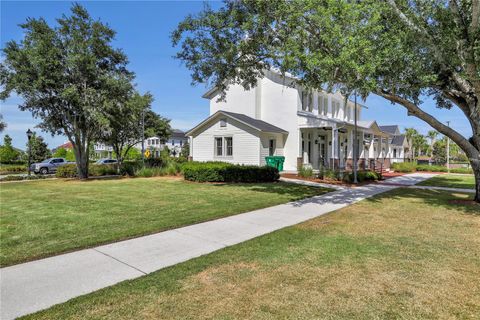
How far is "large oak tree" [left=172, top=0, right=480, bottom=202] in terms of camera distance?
28.1 feet

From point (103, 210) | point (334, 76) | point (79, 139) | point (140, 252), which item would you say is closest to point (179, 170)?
point (79, 139)

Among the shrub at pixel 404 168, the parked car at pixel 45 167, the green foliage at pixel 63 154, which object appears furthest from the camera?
the green foliage at pixel 63 154

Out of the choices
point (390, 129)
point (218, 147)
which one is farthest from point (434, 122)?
point (390, 129)

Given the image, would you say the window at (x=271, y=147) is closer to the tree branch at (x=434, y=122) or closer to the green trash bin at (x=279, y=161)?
the green trash bin at (x=279, y=161)

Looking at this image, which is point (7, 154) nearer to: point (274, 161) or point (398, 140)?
point (274, 161)

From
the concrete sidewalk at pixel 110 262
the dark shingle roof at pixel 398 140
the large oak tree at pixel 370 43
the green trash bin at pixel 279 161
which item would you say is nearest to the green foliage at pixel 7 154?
the green trash bin at pixel 279 161

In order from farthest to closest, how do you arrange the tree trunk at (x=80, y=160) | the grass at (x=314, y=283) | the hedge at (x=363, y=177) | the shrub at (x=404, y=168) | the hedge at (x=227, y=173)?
the shrub at (x=404, y=168)
the tree trunk at (x=80, y=160)
the hedge at (x=363, y=177)
the hedge at (x=227, y=173)
the grass at (x=314, y=283)

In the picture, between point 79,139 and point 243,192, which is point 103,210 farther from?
point 79,139

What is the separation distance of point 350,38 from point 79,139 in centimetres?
1878

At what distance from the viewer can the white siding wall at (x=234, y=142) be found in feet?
72.2

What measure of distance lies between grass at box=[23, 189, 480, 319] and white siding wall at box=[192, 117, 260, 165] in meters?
15.6

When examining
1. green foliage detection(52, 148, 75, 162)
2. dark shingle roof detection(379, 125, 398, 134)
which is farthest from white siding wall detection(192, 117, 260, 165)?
green foliage detection(52, 148, 75, 162)

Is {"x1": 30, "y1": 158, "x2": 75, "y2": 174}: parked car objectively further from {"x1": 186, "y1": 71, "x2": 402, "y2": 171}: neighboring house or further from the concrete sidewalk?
the concrete sidewalk

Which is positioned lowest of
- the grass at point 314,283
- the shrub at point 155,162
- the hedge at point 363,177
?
the grass at point 314,283
